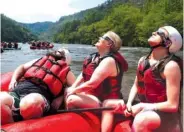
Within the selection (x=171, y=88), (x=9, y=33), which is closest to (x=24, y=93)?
(x=171, y=88)

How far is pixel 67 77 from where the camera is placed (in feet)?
13.4

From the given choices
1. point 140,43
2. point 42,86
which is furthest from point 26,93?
point 140,43

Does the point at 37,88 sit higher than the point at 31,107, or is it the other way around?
the point at 37,88

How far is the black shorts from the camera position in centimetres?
367

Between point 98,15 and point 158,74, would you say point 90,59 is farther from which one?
point 98,15

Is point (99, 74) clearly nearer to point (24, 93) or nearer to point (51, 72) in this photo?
point (51, 72)

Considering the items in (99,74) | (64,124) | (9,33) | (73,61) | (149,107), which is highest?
(99,74)

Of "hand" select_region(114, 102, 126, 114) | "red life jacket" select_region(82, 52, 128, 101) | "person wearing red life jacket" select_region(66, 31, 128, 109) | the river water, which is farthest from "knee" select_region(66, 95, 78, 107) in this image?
the river water

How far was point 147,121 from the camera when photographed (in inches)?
122

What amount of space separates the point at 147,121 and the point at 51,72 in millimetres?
1302

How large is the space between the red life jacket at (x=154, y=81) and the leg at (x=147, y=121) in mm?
216

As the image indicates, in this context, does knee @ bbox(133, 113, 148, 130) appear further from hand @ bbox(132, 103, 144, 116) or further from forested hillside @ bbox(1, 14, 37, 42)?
forested hillside @ bbox(1, 14, 37, 42)

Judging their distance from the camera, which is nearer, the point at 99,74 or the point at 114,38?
the point at 99,74

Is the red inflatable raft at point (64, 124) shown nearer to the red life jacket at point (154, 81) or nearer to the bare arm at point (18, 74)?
the red life jacket at point (154, 81)
